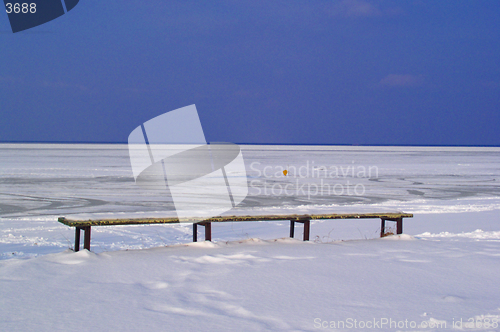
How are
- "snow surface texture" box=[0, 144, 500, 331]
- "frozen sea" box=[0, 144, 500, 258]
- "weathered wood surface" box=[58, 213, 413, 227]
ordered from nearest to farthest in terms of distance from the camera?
"snow surface texture" box=[0, 144, 500, 331] < "weathered wood surface" box=[58, 213, 413, 227] < "frozen sea" box=[0, 144, 500, 258]

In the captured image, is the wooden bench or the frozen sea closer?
the wooden bench

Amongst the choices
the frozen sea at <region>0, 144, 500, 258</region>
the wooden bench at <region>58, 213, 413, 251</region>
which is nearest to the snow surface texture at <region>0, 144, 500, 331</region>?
the frozen sea at <region>0, 144, 500, 258</region>

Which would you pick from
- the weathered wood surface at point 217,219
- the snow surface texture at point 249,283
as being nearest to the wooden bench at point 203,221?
the weathered wood surface at point 217,219

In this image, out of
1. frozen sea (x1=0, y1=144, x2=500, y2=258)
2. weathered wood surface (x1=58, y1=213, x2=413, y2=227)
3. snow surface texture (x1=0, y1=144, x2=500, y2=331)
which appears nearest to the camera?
snow surface texture (x1=0, y1=144, x2=500, y2=331)

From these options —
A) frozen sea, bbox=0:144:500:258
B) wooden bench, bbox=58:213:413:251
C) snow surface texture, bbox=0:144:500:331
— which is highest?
wooden bench, bbox=58:213:413:251

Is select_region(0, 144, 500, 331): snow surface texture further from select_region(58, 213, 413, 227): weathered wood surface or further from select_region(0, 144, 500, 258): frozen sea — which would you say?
select_region(58, 213, 413, 227): weathered wood surface

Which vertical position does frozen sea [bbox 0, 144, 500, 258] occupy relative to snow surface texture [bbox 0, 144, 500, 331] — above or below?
below

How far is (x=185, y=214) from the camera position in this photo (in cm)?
606

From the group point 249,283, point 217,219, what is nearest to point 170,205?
point 217,219

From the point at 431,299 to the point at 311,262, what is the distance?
59.0 inches

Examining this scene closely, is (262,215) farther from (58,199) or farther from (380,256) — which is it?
(58,199)

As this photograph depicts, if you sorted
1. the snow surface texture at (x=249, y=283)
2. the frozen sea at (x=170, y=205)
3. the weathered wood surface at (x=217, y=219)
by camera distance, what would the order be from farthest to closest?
the frozen sea at (x=170, y=205)
the weathered wood surface at (x=217, y=219)
the snow surface texture at (x=249, y=283)

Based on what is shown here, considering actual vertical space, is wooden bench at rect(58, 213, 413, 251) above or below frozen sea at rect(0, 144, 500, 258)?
above

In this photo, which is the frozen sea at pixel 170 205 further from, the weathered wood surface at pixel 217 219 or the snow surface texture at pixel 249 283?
the weathered wood surface at pixel 217 219
